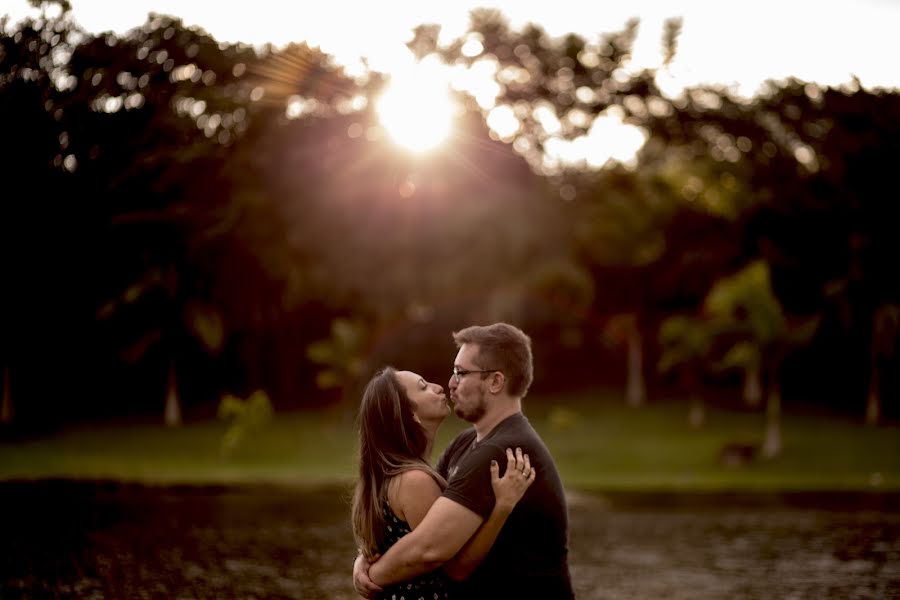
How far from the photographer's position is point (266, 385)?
1886 inches

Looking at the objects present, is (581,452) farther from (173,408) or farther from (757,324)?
(173,408)

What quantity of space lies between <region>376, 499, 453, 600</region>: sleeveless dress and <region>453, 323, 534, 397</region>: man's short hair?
760mm

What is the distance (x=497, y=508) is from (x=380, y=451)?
0.62 metres

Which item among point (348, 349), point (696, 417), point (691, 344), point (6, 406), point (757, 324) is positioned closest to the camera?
point (757, 324)

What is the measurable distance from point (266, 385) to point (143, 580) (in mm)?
34709

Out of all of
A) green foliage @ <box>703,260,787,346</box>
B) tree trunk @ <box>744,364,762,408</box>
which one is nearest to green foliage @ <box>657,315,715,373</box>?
green foliage @ <box>703,260,787,346</box>

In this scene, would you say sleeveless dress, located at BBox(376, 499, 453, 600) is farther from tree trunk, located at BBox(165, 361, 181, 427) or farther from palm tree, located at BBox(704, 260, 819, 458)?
tree trunk, located at BBox(165, 361, 181, 427)

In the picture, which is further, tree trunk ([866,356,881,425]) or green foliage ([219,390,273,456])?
tree trunk ([866,356,881,425])

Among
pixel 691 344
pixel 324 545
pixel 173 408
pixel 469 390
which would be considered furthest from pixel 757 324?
pixel 469 390

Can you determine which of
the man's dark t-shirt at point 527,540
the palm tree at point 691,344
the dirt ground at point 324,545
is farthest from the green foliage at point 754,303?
the man's dark t-shirt at point 527,540

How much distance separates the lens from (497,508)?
191 inches

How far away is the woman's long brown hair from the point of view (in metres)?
5.14

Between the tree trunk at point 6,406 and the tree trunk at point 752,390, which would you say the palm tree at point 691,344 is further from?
the tree trunk at point 6,406

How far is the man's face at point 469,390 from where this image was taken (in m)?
5.10
